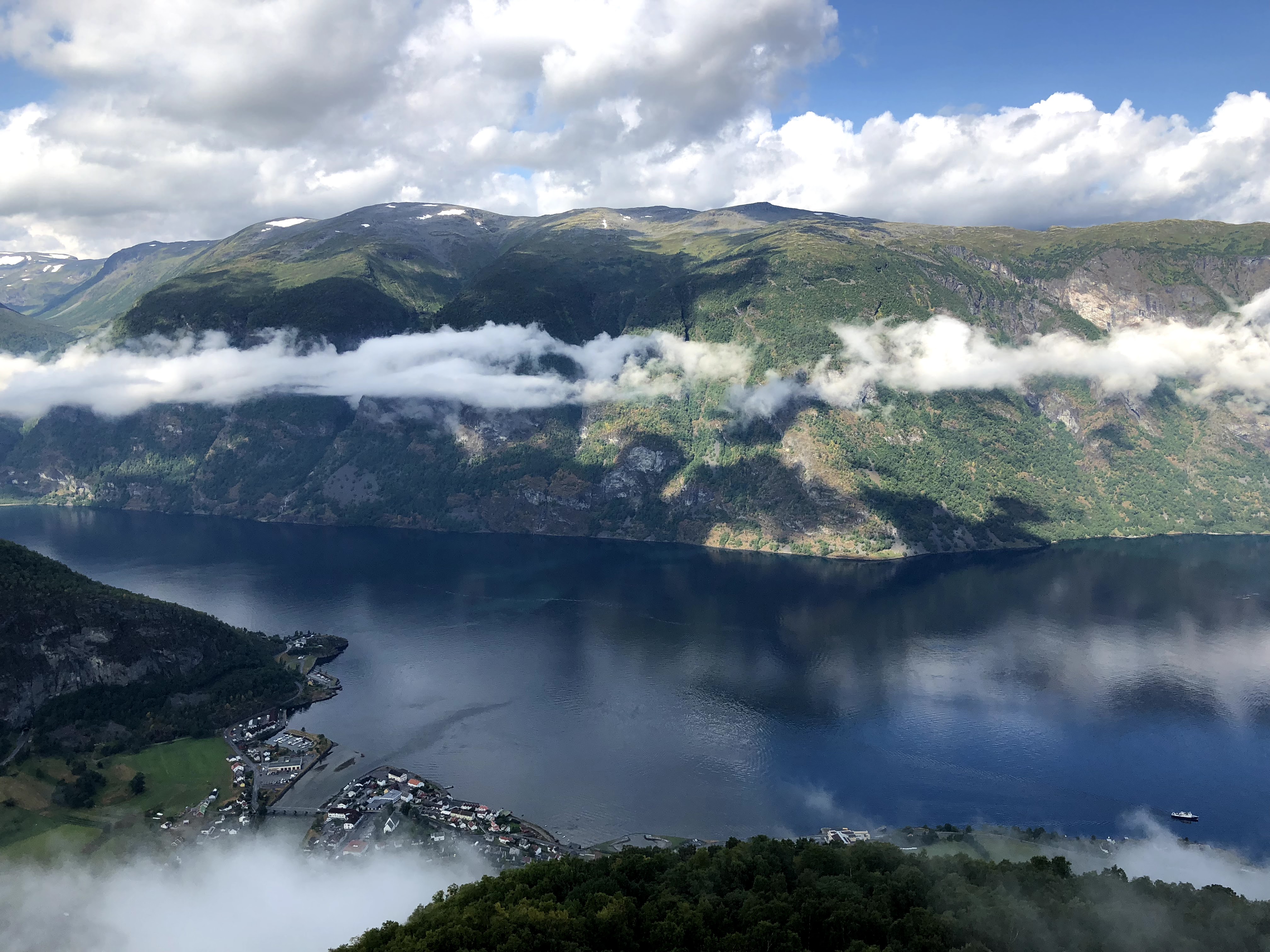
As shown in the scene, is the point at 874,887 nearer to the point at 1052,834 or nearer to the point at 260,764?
the point at 1052,834

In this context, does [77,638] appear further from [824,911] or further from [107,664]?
[824,911]

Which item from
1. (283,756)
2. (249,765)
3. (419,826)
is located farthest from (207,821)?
(419,826)

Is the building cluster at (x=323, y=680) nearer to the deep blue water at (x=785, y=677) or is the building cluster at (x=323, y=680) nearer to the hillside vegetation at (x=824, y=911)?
the deep blue water at (x=785, y=677)

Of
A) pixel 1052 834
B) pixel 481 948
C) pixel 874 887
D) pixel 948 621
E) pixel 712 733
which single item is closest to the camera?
pixel 481 948

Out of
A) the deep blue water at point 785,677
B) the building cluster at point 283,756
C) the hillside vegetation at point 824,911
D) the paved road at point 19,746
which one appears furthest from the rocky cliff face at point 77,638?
Answer: the hillside vegetation at point 824,911

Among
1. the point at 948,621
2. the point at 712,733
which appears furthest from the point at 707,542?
the point at 712,733

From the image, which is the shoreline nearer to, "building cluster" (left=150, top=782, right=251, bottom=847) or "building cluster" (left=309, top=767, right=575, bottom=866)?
"building cluster" (left=309, top=767, right=575, bottom=866)
